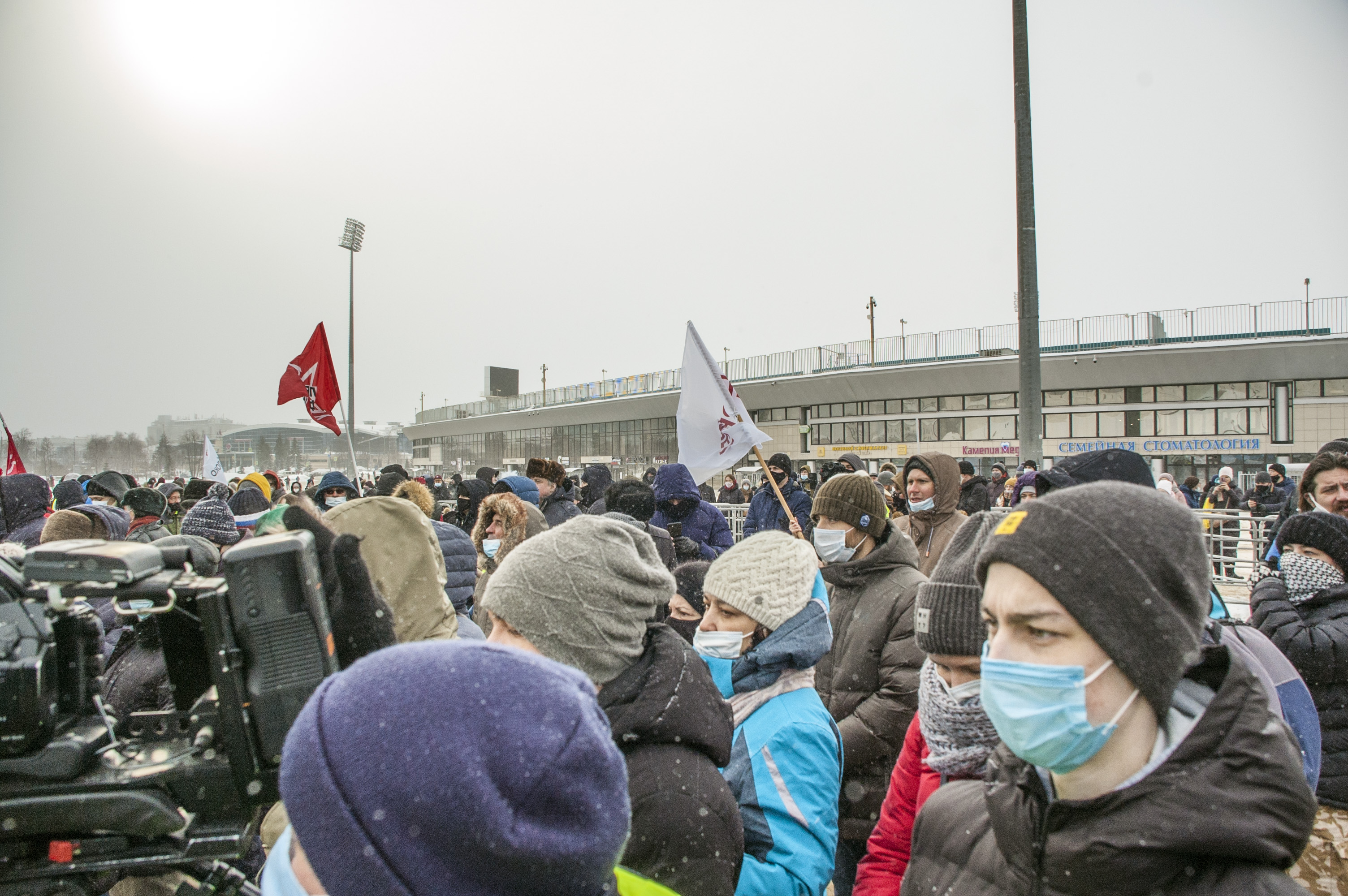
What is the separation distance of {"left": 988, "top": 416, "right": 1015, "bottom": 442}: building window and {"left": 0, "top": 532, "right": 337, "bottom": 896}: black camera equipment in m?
32.3

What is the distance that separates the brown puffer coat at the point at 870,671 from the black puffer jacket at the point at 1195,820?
145cm

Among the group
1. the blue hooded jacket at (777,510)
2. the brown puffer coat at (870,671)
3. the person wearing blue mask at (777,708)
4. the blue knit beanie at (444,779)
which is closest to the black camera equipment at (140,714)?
the blue knit beanie at (444,779)

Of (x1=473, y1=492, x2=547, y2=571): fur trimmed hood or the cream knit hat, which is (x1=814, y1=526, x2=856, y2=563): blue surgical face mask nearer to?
the cream knit hat

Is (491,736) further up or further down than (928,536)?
further up

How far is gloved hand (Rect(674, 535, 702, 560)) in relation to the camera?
→ 596 cm

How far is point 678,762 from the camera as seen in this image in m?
1.81

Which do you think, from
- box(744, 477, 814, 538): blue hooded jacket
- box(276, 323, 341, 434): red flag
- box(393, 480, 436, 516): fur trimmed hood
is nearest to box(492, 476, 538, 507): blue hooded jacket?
box(393, 480, 436, 516): fur trimmed hood

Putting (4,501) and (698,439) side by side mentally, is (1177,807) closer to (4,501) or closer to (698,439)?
(698,439)

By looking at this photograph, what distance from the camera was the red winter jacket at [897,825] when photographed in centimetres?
221

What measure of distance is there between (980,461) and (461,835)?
33.2 m

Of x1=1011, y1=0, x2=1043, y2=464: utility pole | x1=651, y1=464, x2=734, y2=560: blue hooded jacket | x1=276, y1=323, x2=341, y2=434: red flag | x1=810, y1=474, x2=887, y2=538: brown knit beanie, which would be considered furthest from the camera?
x1=276, y1=323, x2=341, y2=434: red flag

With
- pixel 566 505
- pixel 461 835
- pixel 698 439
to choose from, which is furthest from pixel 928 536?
pixel 461 835

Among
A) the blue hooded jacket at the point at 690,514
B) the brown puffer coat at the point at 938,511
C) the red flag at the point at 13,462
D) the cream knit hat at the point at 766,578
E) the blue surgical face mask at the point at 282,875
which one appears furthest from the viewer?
the red flag at the point at 13,462

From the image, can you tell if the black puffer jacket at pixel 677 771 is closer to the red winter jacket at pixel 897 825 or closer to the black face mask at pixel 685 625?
the red winter jacket at pixel 897 825
